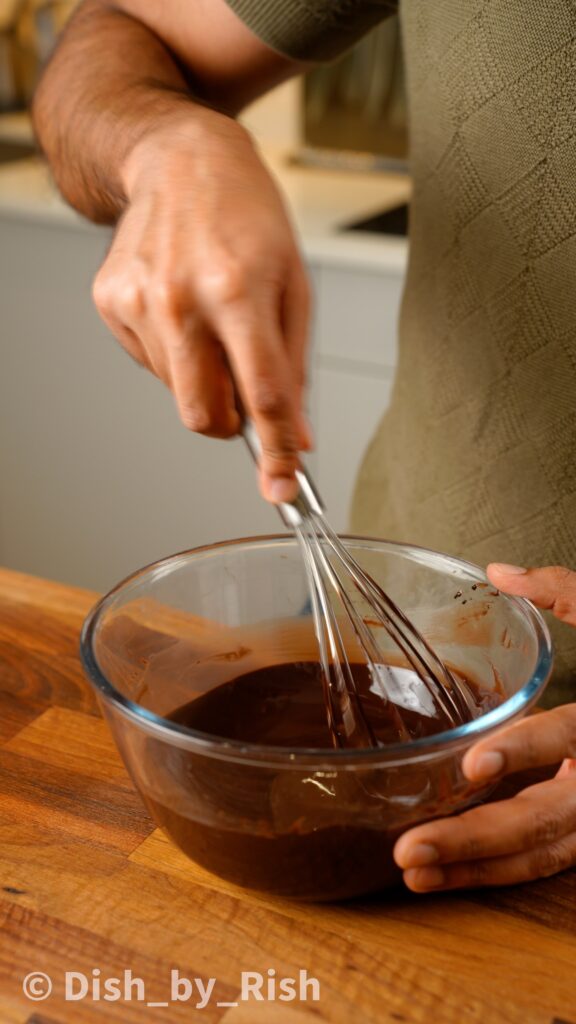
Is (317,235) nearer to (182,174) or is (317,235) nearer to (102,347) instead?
(102,347)

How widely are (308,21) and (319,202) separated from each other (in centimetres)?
92

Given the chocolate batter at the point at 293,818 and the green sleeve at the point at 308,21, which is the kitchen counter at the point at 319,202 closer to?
the green sleeve at the point at 308,21

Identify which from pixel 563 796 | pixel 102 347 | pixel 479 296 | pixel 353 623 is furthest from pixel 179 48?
pixel 102 347

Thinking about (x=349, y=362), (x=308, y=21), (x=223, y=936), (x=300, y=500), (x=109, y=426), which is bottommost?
(x=109, y=426)

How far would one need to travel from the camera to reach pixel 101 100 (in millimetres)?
717

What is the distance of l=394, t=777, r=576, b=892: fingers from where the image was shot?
437mm

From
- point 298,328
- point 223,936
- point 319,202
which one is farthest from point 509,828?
point 319,202

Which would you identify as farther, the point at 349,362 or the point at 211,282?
the point at 349,362

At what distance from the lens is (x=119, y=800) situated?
0.53m

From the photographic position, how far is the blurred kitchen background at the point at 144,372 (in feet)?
4.85

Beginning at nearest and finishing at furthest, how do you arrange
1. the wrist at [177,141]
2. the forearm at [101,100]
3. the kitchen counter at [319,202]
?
the wrist at [177,141], the forearm at [101,100], the kitchen counter at [319,202]

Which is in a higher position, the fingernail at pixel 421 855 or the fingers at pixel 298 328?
the fingers at pixel 298 328

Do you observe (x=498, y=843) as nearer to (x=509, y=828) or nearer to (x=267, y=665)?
(x=509, y=828)

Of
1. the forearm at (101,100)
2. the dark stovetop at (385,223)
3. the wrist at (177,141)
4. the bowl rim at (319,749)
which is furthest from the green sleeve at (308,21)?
the dark stovetop at (385,223)
